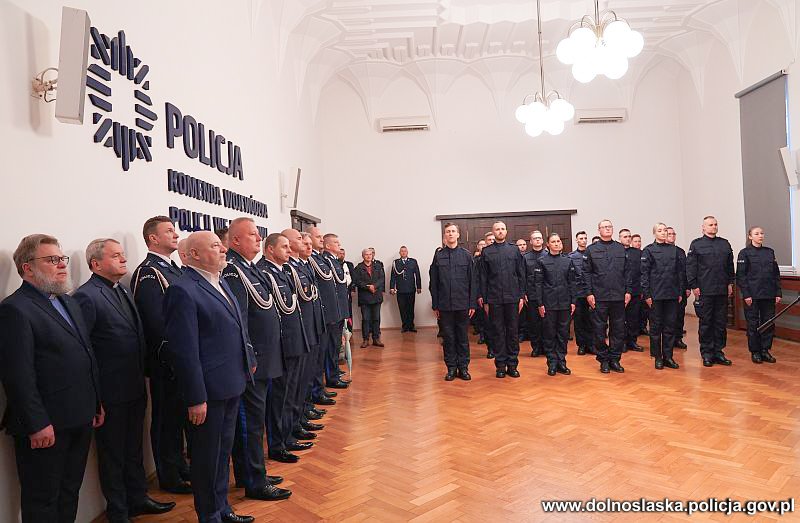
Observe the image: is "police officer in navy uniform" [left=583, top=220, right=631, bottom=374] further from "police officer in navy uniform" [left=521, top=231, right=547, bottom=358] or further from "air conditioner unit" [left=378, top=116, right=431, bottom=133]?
"air conditioner unit" [left=378, top=116, right=431, bottom=133]

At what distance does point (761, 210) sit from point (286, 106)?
7.45m

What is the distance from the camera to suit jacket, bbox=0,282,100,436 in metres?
2.03

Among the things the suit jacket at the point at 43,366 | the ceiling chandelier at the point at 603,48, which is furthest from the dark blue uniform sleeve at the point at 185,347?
the ceiling chandelier at the point at 603,48

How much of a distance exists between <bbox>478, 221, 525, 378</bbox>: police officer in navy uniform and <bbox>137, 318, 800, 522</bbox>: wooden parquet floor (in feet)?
0.84

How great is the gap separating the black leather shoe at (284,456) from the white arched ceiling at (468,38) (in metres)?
5.24

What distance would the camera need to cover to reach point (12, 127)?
7.75 feet

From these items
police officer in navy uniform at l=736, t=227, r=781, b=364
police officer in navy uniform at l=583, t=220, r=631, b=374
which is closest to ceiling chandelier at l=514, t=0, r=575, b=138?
police officer in navy uniform at l=583, t=220, r=631, b=374

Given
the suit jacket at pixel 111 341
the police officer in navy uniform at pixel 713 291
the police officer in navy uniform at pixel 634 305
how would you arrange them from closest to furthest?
the suit jacket at pixel 111 341 < the police officer in navy uniform at pixel 713 291 < the police officer in navy uniform at pixel 634 305

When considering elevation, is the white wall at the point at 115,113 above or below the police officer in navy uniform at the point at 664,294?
above

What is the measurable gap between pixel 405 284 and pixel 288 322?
22.3 ft

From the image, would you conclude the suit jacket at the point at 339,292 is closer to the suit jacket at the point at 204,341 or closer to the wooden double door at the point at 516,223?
the suit jacket at the point at 204,341

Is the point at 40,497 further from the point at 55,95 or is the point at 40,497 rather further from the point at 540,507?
the point at 540,507

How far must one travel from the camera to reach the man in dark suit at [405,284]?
33.9 ft

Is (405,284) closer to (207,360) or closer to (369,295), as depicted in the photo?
(369,295)
